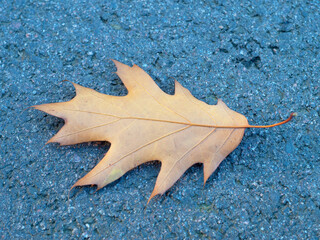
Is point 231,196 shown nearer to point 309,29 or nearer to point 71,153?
point 71,153

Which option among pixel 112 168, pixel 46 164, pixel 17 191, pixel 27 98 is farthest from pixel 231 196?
pixel 27 98

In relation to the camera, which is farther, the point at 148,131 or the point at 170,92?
the point at 170,92

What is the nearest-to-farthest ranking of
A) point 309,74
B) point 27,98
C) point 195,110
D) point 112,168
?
point 112,168 < point 195,110 < point 27,98 < point 309,74

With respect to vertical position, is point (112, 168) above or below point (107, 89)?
below
